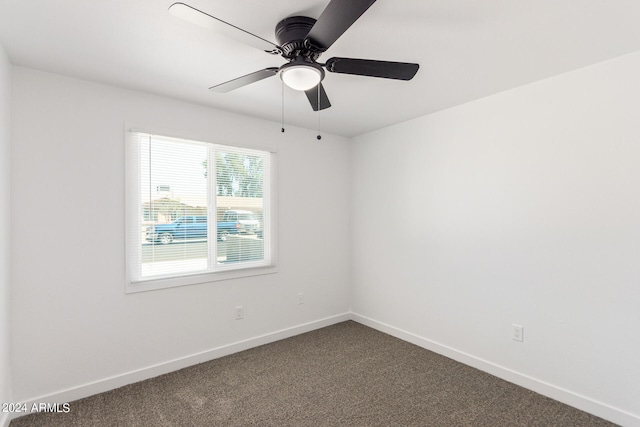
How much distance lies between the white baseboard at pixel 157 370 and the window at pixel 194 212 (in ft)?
2.24

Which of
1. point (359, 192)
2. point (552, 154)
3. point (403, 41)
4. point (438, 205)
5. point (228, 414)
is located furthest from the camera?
point (359, 192)

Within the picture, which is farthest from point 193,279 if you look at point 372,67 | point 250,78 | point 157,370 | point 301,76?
point 372,67

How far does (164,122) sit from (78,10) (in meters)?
1.20

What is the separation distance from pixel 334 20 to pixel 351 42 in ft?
2.02

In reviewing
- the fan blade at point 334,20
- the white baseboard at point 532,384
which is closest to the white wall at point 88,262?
the white baseboard at point 532,384

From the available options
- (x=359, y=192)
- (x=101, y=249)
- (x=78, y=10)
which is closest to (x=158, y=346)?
(x=101, y=249)

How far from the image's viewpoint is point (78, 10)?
160cm

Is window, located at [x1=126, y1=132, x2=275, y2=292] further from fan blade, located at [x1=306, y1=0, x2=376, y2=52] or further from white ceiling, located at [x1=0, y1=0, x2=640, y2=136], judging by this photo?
fan blade, located at [x1=306, y1=0, x2=376, y2=52]

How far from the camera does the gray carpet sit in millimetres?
2119

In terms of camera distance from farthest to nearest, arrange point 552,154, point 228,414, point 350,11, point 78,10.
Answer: point 552,154 → point 228,414 → point 78,10 → point 350,11

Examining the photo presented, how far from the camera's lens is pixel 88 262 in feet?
7.97

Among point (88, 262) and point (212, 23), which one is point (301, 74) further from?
point (88, 262)

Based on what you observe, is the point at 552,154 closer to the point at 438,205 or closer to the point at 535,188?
the point at 535,188

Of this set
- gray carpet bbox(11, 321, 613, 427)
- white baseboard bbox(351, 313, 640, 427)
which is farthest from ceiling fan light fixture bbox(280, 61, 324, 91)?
white baseboard bbox(351, 313, 640, 427)
